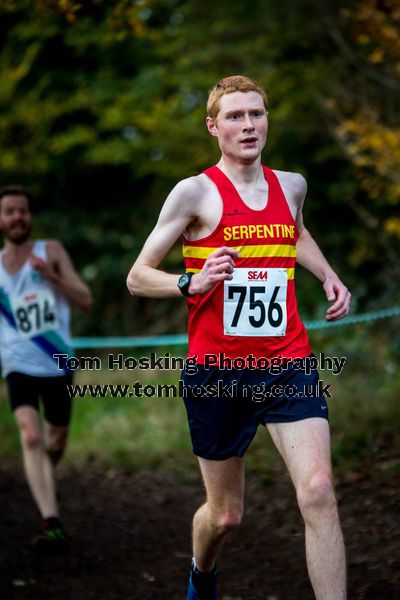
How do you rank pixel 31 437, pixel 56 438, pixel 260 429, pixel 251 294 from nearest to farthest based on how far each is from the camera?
pixel 251 294, pixel 31 437, pixel 56 438, pixel 260 429

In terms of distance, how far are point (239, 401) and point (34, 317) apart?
2.77 meters

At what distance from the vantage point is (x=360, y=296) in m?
11.9

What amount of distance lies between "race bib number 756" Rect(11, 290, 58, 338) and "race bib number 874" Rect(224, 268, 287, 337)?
2.69 meters

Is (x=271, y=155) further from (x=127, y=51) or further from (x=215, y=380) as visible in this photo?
(x=215, y=380)

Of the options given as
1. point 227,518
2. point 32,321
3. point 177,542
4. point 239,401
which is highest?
point 32,321

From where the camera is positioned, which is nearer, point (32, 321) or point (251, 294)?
point (251, 294)

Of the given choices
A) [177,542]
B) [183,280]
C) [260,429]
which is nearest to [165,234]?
[183,280]

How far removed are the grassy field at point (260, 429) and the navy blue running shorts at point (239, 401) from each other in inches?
118

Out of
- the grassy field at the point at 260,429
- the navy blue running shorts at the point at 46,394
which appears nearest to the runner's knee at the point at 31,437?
the navy blue running shorts at the point at 46,394

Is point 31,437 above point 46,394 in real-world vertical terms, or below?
below

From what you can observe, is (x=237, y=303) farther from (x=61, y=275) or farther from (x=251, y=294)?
(x=61, y=275)

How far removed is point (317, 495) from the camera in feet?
11.5

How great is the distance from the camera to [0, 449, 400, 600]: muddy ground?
16.5ft

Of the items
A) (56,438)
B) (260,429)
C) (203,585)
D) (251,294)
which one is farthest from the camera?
(260,429)
